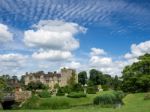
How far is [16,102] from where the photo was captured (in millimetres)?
57250

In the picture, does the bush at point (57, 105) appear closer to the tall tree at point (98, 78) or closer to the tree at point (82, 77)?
the tall tree at point (98, 78)

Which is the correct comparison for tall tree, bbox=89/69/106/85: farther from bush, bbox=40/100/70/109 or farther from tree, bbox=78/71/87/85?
bush, bbox=40/100/70/109

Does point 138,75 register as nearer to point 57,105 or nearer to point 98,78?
point 57,105

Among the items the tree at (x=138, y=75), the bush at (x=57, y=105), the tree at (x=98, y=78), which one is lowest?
the bush at (x=57, y=105)

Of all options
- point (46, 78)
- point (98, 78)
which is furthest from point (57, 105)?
point (46, 78)

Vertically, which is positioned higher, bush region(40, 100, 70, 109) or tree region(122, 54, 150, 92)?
tree region(122, 54, 150, 92)

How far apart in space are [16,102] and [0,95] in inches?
220

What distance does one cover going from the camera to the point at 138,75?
64312 millimetres

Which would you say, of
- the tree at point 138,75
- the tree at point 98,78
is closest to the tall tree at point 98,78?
the tree at point 98,78

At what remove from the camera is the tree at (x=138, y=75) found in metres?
62.7

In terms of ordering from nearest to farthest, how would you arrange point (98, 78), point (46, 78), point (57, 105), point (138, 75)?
point (57, 105), point (138, 75), point (98, 78), point (46, 78)

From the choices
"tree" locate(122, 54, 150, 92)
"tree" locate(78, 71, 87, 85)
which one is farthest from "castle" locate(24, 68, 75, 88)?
"tree" locate(122, 54, 150, 92)

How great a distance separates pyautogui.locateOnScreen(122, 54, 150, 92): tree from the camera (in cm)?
6272

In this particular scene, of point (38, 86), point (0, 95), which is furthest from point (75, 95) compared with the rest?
point (38, 86)
